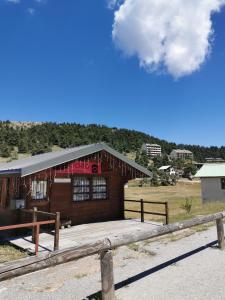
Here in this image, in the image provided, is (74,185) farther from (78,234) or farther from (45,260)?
(45,260)

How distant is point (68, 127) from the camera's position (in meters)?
145

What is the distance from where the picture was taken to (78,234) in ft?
39.4

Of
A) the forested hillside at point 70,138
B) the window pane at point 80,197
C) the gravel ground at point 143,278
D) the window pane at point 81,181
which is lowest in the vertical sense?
the gravel ground at point 143,278

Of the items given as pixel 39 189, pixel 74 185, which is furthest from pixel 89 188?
pixel 39 189

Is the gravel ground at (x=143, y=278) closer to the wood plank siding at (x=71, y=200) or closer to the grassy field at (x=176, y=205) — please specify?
the wood plank siding at (x=71, y=200)

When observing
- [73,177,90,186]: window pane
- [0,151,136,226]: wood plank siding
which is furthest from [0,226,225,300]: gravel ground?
[73,177,90,186]: window pane

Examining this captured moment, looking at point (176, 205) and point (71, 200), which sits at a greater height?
point (71, 200)

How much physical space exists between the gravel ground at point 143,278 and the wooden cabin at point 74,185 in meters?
4.91

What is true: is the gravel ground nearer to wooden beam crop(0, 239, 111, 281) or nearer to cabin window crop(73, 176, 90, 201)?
wooden beam crop(0, 239, 111, 281)

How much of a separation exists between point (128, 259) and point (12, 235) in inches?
242

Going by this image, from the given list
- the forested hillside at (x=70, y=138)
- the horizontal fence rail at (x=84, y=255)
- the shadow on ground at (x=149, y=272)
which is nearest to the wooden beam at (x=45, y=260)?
the horizontal fence rail at (x=84, y=255)

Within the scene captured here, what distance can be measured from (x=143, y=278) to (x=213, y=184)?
92.0ft

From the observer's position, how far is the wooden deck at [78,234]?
33.6ft

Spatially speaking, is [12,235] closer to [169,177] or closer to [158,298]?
[158,298]
